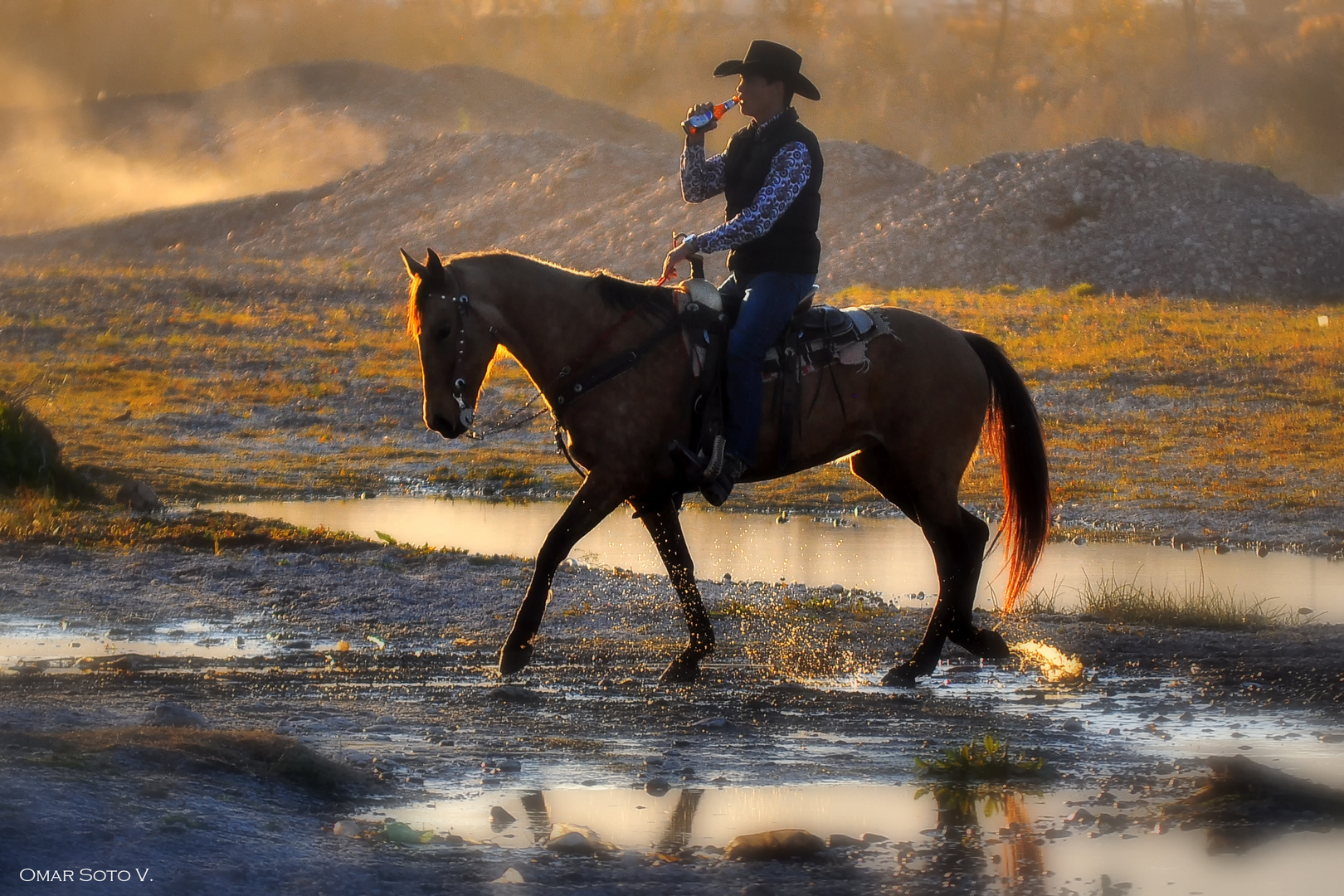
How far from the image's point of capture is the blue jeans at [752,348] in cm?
779

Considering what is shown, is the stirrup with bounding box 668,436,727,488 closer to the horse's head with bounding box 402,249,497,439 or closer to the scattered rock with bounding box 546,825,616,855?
the horse's head with bounding box 402,249,497,439

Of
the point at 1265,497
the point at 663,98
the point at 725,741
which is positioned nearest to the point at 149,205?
the point at 663,98

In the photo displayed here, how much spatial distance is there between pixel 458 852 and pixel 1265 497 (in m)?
10.3

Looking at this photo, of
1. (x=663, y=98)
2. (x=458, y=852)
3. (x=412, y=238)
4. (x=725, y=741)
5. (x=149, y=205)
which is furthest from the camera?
(x=663, y=98)

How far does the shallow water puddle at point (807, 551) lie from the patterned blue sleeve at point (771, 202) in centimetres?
295

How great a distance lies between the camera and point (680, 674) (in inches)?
302

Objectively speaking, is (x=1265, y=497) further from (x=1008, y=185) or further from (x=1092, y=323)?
(x=1008, y=185)

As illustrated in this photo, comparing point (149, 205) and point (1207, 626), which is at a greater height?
point (149, 205)

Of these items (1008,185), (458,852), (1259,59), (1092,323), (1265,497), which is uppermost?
(1259,59)

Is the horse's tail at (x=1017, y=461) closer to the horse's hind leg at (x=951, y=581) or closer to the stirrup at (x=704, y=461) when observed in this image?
the horse's hind leg at (x=951, y=581)

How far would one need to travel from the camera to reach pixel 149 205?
62.4 meters

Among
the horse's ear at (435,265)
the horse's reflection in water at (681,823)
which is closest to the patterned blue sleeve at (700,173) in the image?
the horse's ear at (435,265)

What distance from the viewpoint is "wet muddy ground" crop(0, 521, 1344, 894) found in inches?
192

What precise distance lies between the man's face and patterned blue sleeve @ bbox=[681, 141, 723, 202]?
1.25 feet
